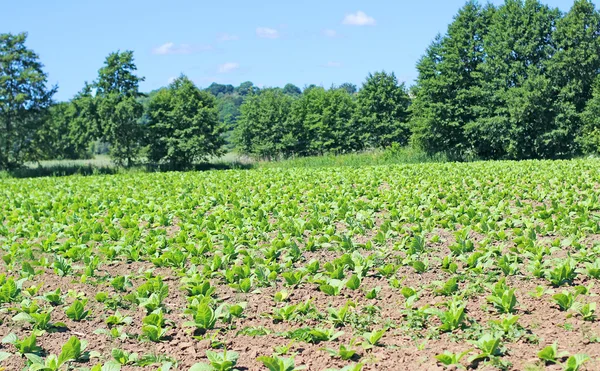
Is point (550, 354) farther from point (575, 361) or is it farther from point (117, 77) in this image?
point (117, 77)

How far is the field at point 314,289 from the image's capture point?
5.11 meters

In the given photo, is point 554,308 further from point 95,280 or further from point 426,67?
point 426,67

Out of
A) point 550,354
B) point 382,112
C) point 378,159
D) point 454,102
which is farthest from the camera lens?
point 382,112

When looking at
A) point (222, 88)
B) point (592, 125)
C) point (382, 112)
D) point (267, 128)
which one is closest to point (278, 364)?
point (592, 125)

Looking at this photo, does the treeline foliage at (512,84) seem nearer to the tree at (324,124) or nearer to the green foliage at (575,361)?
the tree at (324,124)

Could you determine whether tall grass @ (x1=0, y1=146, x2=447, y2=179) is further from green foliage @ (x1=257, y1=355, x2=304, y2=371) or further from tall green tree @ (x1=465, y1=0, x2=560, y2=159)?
green foliage @ (x1=257, y1=355, x2=304, y2=371)

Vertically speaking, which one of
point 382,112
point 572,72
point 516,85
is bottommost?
point 382,112

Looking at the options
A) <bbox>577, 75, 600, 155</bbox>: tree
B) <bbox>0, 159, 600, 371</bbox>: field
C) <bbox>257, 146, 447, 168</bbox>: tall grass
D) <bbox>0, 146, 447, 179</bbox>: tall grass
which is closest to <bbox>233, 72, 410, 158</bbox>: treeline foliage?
<bbox>0, 146, 447, 179</bbox>: tall grass

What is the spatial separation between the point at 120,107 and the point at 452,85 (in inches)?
955

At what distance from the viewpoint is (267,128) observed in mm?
53156

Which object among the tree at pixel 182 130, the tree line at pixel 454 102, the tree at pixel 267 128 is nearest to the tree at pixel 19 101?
the tree line at pixel 454 102

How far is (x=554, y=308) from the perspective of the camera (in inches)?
230

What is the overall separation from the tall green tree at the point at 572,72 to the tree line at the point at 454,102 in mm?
69

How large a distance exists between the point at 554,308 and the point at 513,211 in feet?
16.8
